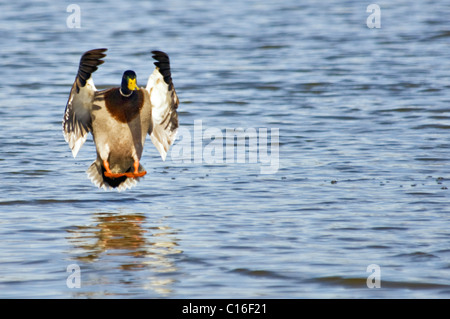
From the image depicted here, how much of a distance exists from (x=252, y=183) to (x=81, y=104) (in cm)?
165

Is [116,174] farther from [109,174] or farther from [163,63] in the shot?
[163,63]

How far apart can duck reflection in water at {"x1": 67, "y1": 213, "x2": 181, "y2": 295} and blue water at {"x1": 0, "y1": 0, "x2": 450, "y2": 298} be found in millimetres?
17

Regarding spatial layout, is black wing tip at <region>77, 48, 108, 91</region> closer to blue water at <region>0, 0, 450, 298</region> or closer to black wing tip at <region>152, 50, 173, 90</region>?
black wing tip at <region>152, 50, 173, 90</region>

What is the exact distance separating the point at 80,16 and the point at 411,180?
14392mm

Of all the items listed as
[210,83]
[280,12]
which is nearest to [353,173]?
[210,83]

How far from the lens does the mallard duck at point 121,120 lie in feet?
23.1

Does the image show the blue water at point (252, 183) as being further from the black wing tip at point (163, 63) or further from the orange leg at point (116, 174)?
the black wing tip at point (163, 63)

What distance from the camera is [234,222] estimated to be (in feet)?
21.3

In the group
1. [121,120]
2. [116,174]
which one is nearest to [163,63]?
[121,120]

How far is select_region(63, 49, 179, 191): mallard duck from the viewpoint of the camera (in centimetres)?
704

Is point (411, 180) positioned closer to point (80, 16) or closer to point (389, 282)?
point (389, 282)

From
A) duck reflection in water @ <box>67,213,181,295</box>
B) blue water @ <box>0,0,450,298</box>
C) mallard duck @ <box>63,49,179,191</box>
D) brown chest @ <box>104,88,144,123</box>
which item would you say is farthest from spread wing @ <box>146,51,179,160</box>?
duck reflection in water @ <box>67,213,181,295</box>

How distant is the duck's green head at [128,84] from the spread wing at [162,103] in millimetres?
195

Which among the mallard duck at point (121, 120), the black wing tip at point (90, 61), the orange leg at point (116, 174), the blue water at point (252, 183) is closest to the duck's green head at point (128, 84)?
the mallard duck at point (121, 120)
